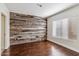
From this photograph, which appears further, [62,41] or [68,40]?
[62,41]

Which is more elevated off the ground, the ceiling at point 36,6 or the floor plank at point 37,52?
the ceiling at point 36,6

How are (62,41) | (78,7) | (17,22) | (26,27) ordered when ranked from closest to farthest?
(78,7) → (62,41) → (17,22) → (26,27)

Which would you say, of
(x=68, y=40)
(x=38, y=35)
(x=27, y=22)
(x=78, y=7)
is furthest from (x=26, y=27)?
(x=78, y=7)

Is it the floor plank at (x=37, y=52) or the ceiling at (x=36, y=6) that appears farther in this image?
the ceiling at (x=36, y=6)

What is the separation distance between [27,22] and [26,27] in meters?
0.36

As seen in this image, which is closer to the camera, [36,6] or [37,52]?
[37,52]

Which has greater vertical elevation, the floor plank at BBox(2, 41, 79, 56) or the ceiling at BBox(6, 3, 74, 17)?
the ceiling at BBox(6, 3, 74, 17)

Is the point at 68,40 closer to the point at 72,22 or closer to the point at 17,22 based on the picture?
the point at 72,22

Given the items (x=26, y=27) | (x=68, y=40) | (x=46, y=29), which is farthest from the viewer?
(x=46, y=29)

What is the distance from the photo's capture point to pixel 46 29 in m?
9.00

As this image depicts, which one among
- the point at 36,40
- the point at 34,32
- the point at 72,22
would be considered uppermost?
the point at 72,22

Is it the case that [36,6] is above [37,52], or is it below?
above

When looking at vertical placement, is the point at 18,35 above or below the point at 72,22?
below

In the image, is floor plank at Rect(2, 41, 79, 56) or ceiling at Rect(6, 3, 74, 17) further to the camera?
ceiling at Rect(6, 3, 74, 17)
